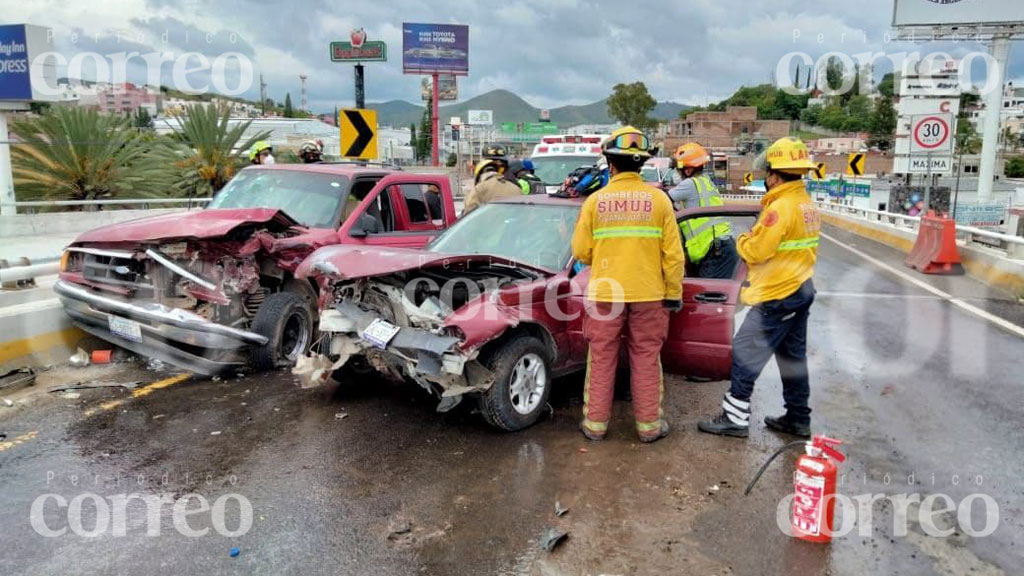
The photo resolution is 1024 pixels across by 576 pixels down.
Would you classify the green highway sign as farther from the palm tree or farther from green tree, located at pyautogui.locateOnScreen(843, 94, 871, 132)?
green tree, located at pyautogui.locateOnScreen(843, 94, 871, 132)

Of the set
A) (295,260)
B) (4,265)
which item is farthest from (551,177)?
(4,265)

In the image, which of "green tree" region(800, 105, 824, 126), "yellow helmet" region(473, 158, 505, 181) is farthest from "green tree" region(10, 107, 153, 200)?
"green tree" region(800, 105, 824, 126)

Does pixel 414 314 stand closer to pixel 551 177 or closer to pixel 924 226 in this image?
pixel 551 177

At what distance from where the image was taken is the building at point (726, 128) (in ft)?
355

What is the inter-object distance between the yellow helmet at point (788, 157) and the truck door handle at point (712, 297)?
923 mm

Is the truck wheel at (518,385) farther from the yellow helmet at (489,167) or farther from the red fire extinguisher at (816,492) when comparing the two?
the yellow helmet at (489,167)

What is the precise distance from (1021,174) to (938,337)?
107m

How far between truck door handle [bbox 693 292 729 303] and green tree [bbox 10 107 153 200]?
1263 cm

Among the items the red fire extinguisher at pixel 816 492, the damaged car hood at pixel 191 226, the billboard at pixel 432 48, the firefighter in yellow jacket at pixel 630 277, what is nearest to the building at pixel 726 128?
the billboard at pixel 432 48

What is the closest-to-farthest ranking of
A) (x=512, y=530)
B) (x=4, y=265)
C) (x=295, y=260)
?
1. (x=512, y=530)
2. (x=295, y=260)
3. (x=4, y=265)

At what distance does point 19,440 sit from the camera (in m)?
4.77

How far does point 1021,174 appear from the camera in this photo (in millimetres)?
94312

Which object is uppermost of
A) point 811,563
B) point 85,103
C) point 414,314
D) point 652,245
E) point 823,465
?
point 85,103

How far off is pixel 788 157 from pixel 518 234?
6.78 ft
